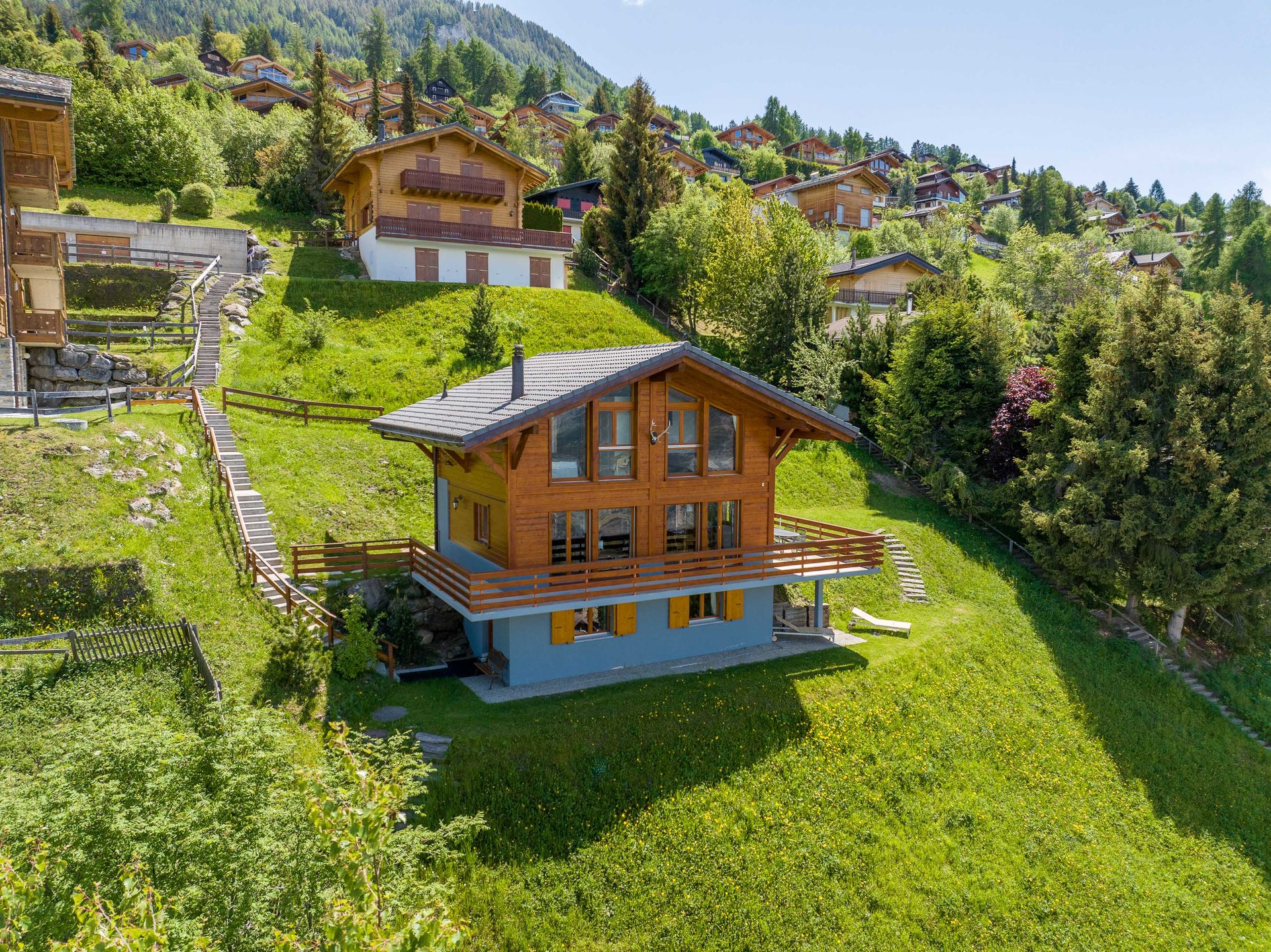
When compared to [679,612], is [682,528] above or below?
above

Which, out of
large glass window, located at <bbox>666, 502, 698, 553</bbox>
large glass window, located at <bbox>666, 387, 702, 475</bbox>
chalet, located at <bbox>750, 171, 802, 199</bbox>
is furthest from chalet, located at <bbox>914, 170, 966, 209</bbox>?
large glass window, located at <bbox>666, 502, 698, 553</bbox>

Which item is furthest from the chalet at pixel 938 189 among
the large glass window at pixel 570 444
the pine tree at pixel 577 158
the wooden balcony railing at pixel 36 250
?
the large glass window at pixel 570 444

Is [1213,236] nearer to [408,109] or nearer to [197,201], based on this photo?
[408,109]

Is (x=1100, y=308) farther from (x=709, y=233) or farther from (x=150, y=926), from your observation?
(x=150, y=926)

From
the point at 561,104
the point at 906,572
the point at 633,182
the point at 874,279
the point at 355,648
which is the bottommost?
the point at 906,572

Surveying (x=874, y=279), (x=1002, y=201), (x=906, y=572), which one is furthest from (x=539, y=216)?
(x=1002, y=201)

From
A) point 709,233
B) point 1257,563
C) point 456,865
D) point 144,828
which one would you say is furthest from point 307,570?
point 709,233
